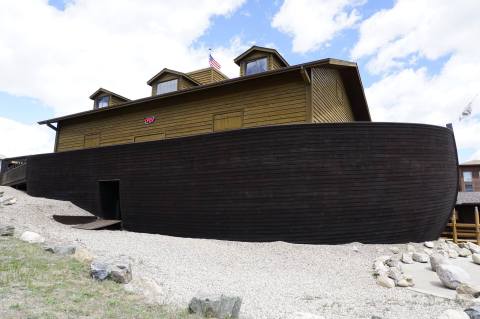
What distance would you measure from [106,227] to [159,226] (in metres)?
1.98

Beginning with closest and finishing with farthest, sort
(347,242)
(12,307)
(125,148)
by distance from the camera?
(12,307)
(347,242)
(125,148)

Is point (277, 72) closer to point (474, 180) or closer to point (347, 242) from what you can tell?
point (347, 242)

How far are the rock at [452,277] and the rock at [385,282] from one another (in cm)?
90

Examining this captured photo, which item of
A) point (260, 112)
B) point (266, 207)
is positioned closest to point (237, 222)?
point (266, 207)

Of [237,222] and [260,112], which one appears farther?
[260,112]

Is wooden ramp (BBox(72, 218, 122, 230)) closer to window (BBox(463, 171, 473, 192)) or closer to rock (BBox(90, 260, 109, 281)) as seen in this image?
rock (BBox(90, 260, 109, 281))

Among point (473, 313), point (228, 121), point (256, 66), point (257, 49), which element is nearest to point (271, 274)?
point (473, 313)

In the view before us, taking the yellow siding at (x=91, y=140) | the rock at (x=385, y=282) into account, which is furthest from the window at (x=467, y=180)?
the yellow siding at (x=91, y=140)

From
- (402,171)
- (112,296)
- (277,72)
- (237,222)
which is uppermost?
(277,72)

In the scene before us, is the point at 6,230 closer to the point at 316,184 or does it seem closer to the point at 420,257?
the point at 316,184

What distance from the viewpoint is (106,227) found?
10.9 m

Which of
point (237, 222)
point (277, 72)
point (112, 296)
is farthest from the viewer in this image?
point (277, 72)

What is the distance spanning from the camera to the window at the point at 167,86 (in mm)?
14844

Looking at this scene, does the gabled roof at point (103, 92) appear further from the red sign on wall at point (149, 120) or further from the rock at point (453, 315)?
the rock at point (453, 315)
